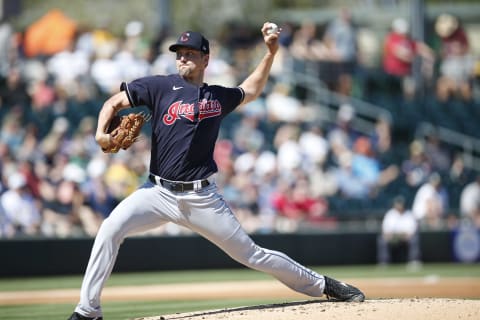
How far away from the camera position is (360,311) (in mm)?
6605

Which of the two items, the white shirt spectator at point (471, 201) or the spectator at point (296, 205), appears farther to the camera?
the white shirt spectator at point (471, 201)

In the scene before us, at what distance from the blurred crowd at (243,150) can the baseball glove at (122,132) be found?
689 centimetres

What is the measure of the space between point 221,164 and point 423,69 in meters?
5.81

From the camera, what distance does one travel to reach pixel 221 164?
15062mm

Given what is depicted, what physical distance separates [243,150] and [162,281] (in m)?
3.30

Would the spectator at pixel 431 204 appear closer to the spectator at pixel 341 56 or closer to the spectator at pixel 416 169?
the spectator at pixel 416 169

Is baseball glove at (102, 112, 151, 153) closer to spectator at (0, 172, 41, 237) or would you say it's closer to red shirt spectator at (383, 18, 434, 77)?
spectator at (0, 172, 41, 237)

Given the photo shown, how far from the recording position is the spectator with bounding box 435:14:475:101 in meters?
19.0

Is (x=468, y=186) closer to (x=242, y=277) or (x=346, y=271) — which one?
(x=346, y=271)

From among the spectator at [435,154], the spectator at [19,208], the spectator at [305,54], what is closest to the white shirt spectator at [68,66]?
the spectator at [19,208]

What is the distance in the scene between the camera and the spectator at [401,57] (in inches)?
723

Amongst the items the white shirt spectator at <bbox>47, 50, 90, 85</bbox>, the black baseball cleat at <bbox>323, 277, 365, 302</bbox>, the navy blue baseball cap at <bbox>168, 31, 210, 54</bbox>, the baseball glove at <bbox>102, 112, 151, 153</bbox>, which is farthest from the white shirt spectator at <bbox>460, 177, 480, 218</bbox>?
the baseball glove at <bbox>102, 112, 151, 153</bbox>

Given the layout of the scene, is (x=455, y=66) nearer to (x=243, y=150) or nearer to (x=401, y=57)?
(x=401, y=57)

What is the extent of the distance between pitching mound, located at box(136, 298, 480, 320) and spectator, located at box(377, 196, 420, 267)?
838cm
